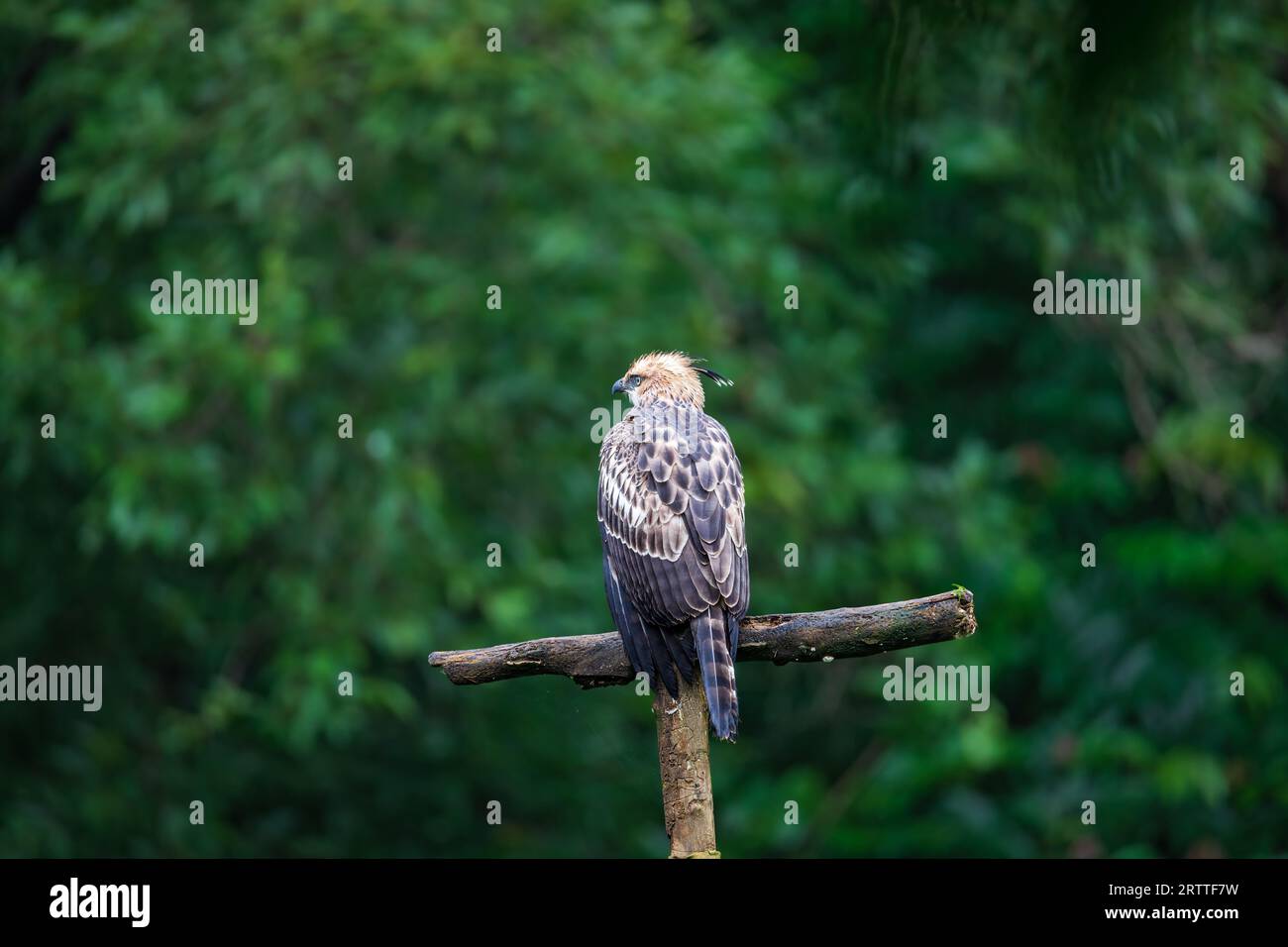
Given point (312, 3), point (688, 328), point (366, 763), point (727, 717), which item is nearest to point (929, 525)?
point (688, 328)

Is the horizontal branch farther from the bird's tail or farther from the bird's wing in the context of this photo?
the bird's wing

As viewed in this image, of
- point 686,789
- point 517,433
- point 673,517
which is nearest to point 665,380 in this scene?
point 673,517

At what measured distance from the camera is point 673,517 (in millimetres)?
5363

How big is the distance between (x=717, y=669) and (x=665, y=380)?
2.26 meters

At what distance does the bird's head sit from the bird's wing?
406 mm

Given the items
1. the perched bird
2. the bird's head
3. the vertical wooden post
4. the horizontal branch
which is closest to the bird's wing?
the perched bird

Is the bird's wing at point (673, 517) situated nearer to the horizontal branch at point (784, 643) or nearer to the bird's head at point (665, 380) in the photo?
the horizontal branch at point (784, 643)

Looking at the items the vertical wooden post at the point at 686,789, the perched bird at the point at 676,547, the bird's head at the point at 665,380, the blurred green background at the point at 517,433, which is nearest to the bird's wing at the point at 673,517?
the perched bird at the point at 676,547

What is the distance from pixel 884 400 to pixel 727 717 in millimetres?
12116

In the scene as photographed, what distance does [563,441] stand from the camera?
433 inches

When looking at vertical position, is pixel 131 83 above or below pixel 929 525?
above

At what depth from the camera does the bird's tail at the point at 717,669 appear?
4.43 metres

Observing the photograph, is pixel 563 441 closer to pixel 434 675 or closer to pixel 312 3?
pixel 434 675

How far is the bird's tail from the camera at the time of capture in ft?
14.5
